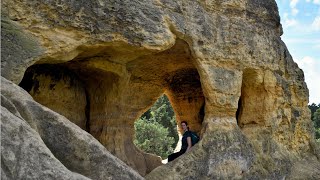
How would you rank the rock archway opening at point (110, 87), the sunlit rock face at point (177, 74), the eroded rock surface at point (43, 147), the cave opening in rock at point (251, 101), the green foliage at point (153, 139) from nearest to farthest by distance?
the eroded rock surface at point (43, 147)
the sunlit rock face at point (177, 74)
the rock archway opening at point (110, 87)
the cave opening in rock at point (251, 101)
the green foliage at point (153, 139)

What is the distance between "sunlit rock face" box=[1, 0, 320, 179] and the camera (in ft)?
18.2

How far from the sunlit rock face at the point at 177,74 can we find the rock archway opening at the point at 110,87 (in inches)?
0.8

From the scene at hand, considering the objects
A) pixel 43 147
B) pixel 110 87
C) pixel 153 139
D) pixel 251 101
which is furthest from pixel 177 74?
pixel 153 139

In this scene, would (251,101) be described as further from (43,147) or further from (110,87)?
(43,147)

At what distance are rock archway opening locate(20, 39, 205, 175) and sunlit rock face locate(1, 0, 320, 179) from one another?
0.07ft

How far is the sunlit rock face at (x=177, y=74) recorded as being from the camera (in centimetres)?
554

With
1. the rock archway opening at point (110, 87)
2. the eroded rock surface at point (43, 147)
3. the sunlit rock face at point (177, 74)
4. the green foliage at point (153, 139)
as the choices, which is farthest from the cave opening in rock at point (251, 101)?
the green foliage at point (153, 139)

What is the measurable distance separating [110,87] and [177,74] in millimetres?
2215

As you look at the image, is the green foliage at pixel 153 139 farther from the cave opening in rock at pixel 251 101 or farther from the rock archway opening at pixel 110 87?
the cave opening in rock at pixel 251 101

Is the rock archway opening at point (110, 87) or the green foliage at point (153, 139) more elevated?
the rock archway opening at point (110, 87)

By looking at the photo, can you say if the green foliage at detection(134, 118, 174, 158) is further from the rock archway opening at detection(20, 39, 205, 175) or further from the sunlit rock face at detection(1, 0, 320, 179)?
the rock archway opening at detection(20, 39, 205, 175)

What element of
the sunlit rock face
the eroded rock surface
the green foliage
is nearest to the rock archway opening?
the sunlit rock face

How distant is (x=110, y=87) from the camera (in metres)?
7.90

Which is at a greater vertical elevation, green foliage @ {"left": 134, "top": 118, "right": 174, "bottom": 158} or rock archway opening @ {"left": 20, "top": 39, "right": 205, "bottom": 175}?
rock archway opening @ {"left": 20, "top": 39, "right": 205, "bottom": 175}
